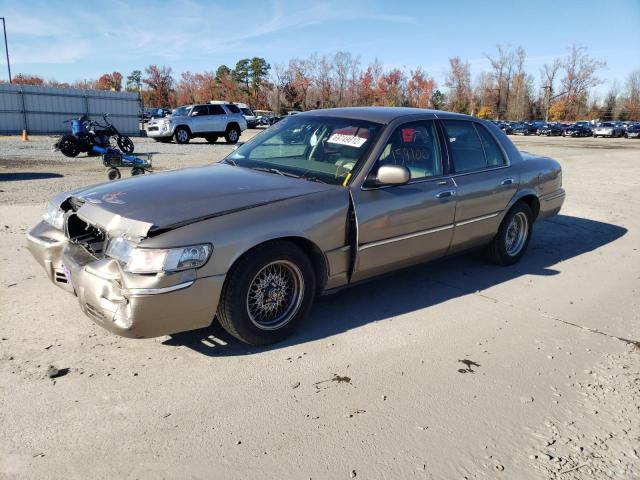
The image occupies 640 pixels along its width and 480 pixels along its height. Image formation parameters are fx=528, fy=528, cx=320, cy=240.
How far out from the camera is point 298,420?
2.83 m

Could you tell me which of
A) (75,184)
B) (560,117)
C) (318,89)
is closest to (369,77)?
(318,89)

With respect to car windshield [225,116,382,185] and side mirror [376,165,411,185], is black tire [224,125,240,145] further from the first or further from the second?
side mirror [376,165,411,185]

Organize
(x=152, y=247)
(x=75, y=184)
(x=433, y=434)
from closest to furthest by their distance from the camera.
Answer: (x=433, y=434)
(x=152, y=247)
(x=75, y=184)

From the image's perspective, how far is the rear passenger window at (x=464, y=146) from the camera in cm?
482

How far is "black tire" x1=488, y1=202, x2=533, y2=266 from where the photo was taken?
548 cm

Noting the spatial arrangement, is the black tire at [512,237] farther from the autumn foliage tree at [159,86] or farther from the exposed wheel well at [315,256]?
the autumn foliage tree at [159,86]

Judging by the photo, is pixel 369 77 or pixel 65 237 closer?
pixel 65 237

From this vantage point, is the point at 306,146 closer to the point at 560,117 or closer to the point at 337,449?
the point at 337,449

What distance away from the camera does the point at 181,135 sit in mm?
23234

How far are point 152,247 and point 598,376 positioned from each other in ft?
9.64

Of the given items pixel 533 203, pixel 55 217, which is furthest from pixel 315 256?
pixel 533 203

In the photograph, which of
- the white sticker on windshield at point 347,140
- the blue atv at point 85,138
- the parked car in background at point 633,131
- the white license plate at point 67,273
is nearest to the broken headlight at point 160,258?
the white license plate at point 67,273

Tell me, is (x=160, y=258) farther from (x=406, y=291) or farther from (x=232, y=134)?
(x=232, y=134)

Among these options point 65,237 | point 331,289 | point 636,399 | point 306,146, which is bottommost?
point 636,399
